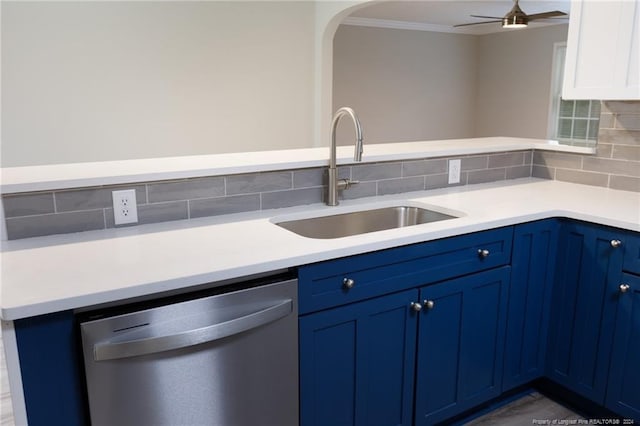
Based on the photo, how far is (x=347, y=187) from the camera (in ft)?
7.02

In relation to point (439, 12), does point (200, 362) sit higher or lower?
lower

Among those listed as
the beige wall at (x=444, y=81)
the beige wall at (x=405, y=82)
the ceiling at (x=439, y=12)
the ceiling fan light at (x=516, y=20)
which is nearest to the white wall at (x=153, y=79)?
the ceiling at (x=439, y=12)

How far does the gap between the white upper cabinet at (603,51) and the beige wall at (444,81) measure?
14.9 feet

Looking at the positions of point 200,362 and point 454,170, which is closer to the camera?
point 200,362

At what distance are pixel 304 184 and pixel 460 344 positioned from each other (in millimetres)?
847

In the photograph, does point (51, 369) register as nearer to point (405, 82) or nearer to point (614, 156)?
point (614, 156)

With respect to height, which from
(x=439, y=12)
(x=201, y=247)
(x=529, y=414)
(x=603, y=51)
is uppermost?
(x=439, y=12)

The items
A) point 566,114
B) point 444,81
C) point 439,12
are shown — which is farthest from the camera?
point 444,81

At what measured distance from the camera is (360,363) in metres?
1.65

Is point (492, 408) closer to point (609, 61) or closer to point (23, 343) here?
point (609, 61)

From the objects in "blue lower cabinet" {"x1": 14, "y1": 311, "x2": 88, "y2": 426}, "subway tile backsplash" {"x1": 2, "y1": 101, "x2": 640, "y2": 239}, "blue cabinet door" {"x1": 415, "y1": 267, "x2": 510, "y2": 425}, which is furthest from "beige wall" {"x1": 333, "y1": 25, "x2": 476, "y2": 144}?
"blue lower cabinet" {"x1": 14, "y1": 311, "x2": 88, "y2": 426}

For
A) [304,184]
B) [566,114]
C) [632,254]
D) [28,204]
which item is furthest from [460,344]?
[566,114]

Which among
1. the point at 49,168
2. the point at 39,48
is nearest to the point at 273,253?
the point at 49,168

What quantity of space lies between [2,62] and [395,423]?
3958 millimetres
